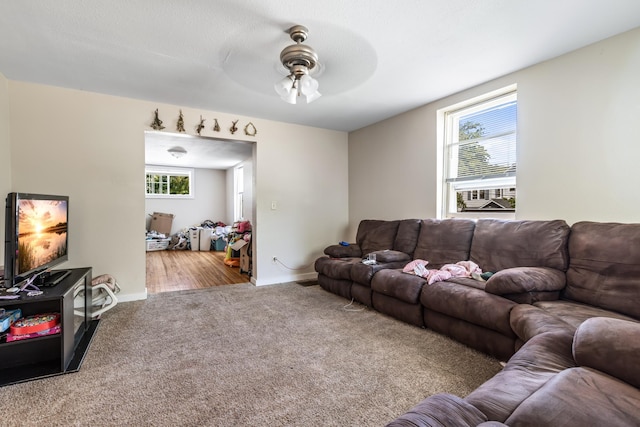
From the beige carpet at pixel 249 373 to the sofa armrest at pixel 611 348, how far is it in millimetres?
801

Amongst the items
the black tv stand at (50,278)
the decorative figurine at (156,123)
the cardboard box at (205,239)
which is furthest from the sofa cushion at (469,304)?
the cardboard box at (205,239)

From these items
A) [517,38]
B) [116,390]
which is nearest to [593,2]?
[517,38]

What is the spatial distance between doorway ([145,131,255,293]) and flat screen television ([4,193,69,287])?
1.60 meters

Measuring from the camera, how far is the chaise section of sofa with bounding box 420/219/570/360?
2.06 meters

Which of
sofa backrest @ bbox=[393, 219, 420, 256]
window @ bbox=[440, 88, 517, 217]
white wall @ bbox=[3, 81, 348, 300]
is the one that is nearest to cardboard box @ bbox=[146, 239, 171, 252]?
white wall @ bbox=[3, 81, 348, 300]

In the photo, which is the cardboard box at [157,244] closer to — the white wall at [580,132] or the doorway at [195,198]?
the doorway at [195,198]

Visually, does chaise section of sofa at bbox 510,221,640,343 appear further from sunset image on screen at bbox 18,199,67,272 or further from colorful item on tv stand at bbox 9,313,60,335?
sunset image on screen at bbox 18,199,67,272

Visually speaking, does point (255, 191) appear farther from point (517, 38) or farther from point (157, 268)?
point (517, 38)

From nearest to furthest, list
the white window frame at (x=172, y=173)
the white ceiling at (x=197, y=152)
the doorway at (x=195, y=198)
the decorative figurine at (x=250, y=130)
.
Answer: the decorative figurine at (x=250, y=130)
the doorway at (x=195, y=198)
the white ceiling at (x=197, y=152)
the white window frame at (x=172, y=173)

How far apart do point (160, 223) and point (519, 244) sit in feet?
27.0

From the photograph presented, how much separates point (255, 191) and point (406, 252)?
7.26 ft

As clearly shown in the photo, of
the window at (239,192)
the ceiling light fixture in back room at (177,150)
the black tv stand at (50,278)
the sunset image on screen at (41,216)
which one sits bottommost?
the black tv stand at (50,278)

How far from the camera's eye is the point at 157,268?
548 centimetres

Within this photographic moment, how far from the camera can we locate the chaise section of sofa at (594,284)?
5.85 feet
